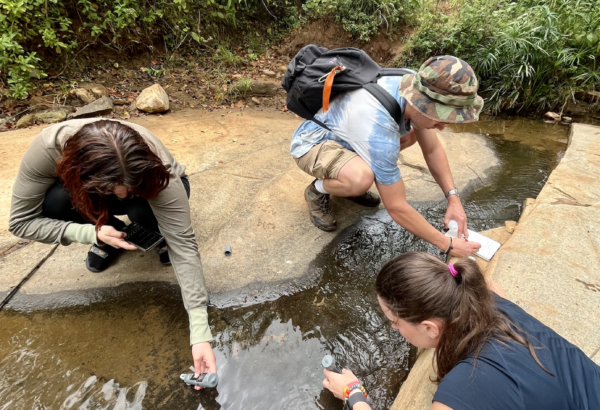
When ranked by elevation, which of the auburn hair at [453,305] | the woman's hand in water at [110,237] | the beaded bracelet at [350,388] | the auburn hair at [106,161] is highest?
the auburn hair at [106,161]

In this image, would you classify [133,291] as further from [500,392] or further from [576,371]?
[576,371]

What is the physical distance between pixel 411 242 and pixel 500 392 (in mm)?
1607

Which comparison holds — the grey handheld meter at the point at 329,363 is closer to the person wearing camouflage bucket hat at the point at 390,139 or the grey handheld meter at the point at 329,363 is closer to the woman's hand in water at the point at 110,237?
the person wearing camouflage bucket hat at the point at 390,139

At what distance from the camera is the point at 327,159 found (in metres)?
2.27

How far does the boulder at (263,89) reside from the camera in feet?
17.3

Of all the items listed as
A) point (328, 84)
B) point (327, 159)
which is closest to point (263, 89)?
point (327, 159)

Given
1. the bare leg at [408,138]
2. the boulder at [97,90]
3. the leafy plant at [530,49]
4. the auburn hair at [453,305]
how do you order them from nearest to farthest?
the auburn hair at [453,305] < the bare leg at [408,138] < the boulder at [97,90] < the leafy plant at [530,49]

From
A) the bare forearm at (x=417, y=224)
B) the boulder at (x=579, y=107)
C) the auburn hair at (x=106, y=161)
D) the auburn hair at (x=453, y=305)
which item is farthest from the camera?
the boulder at (x=579, y=107)

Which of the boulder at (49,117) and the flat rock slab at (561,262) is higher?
the flat rock slab at (561,262)

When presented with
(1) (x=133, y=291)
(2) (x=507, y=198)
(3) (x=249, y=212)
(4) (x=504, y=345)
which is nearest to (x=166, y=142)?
(3) (x=249, y=212)

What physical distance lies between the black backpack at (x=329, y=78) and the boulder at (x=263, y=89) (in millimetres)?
3136

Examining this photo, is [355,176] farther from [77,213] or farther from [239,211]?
[77,213]

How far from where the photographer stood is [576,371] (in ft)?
3.37

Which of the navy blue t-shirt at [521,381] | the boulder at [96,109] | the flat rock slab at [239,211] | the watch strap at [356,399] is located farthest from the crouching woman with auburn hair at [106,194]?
the boulder at [96,109]
